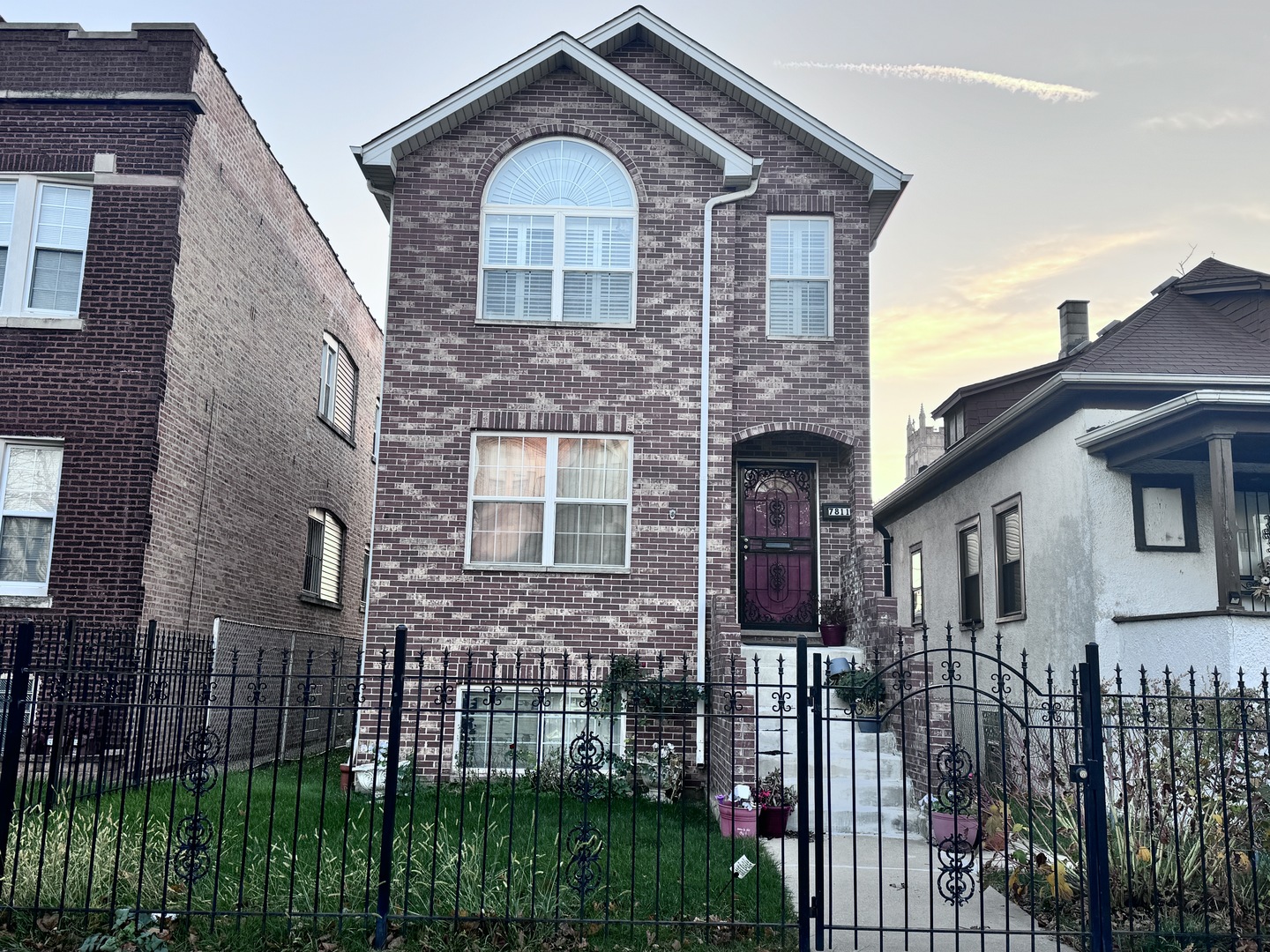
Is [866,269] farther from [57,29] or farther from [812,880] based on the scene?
[57,29]

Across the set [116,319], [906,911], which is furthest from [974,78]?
[906,911]

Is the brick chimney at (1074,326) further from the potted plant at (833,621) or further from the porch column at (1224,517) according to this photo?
the porch column at (1224,517)

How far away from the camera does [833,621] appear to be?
13.9 m

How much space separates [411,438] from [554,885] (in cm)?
744

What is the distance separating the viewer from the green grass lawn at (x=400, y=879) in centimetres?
639

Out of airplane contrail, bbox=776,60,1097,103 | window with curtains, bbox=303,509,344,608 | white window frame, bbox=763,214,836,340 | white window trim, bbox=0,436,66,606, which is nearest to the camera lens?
white window trim, bbox=0,436,66,606

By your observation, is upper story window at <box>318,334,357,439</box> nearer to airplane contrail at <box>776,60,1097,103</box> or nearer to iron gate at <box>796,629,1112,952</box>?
airplane contrail at <box>776,60,1097,103</box>

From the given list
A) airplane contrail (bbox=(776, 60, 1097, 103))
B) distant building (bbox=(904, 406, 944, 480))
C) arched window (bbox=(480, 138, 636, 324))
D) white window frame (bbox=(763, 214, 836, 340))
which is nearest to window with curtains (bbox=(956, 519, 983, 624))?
white window frame (bbox=(763, 214, 836, 340))

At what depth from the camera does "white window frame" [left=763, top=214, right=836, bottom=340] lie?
560 inches

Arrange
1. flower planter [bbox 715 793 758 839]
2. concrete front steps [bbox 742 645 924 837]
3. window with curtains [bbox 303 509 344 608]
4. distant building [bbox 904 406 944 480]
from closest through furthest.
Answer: flower planter [bbox 715 793 758 839]
concrete front steps [bbox 742 645 924 837]
window with curtains [bbox 303 509 344 608]
distant building [bbox 904 406 944 480]

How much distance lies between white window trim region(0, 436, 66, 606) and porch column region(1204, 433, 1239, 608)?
1287 centimetres

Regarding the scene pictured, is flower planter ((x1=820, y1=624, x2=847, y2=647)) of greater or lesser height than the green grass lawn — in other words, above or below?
above

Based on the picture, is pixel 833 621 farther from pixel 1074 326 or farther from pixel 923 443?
pixel 923 443

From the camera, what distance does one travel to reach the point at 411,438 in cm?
1324
